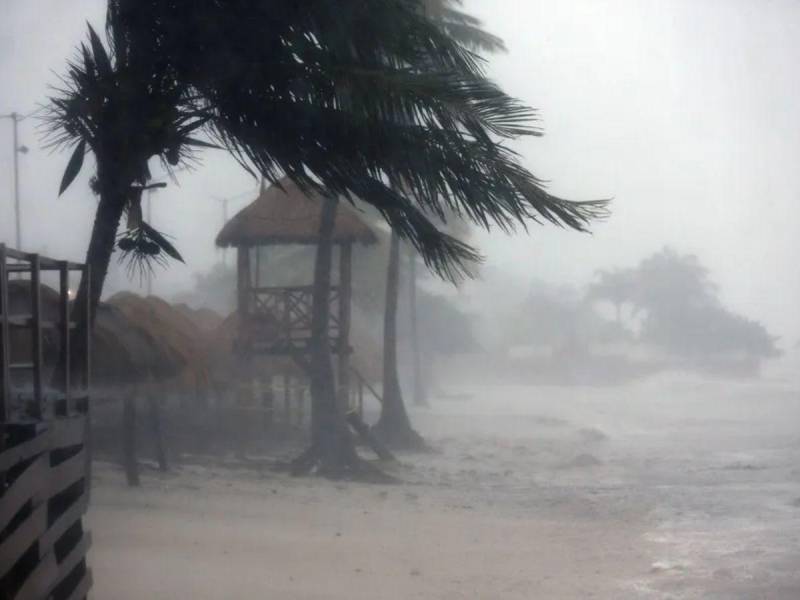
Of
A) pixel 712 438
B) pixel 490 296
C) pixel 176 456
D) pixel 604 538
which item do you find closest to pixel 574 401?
pixel 712 438

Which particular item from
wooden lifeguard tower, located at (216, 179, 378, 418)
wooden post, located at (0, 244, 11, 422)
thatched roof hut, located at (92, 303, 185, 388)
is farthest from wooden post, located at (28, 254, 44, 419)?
wooden lifeguard tower, located at (216, 179, 378, 418)

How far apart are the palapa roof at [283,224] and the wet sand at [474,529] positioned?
15.5ft

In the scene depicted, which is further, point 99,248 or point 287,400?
point 287,400

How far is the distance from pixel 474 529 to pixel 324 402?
6.65 m

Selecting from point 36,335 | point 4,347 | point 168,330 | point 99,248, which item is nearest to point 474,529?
point 99,248

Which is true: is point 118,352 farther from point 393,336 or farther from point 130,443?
point 393,336

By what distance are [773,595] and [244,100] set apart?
6.32 m

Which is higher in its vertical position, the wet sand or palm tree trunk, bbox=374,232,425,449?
palm tree trunk, bbox=374,232,425,449

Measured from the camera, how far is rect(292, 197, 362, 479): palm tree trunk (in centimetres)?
2012

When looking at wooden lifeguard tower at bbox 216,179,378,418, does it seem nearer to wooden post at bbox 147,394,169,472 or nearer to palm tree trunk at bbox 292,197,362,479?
palm tree trunk at bbox 292,197,362,479

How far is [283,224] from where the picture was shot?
906 inches

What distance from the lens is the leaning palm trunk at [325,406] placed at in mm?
20078

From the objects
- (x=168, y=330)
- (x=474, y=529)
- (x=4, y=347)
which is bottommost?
(x=474, y=529)

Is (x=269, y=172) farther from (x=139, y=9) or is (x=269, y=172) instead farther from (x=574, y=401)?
(x=574, y=401)
